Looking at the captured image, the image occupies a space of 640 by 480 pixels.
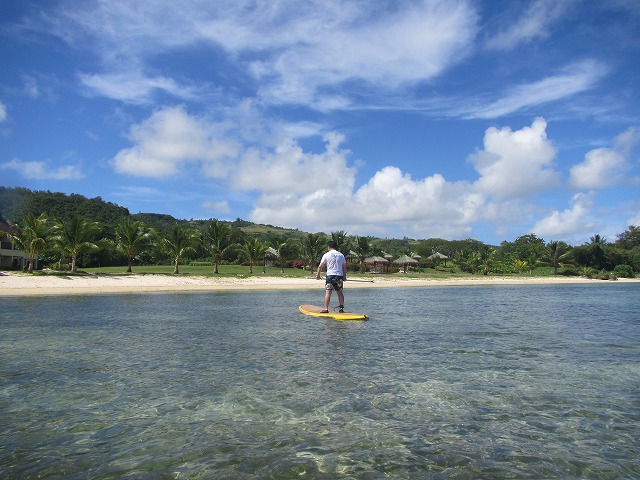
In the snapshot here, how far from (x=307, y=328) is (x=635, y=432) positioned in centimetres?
989

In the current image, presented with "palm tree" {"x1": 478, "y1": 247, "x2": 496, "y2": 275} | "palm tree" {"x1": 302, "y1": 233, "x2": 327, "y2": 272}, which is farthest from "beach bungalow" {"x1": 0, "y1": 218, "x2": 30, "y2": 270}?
"palm tree" {"x1": 478, "y1": 247, "x2": 496, "y2": 275}

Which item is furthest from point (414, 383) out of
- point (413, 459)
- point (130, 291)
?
point (130, 291)

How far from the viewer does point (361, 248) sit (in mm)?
71438

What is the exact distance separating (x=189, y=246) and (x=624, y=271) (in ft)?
272

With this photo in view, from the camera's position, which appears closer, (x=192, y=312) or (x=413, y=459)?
(x=413, y=459)

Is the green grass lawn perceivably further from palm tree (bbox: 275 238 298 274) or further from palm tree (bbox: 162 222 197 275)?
palm tree (bbox: 162 222 197 275)

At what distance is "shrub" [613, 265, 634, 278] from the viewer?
8750 centimetres

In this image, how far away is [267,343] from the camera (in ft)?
37.4

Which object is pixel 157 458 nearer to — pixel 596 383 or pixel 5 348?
pixel 596 383

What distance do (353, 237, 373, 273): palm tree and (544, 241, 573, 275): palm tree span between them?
41399 mm

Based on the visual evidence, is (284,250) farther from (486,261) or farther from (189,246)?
(486,261)

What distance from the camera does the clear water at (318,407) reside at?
4.36 m

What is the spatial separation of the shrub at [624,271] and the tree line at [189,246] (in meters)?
0.17

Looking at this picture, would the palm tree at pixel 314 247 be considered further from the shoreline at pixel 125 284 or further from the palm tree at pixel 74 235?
the palm tree at pixel 74 235
